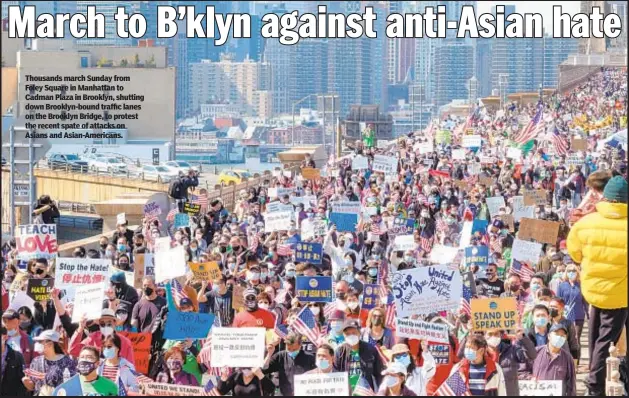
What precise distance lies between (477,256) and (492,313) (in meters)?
4.86

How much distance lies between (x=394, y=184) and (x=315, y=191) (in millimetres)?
2011

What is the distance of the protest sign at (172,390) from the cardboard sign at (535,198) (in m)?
13.2

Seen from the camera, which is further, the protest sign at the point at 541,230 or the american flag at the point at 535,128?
the american flag at the point at 535,128

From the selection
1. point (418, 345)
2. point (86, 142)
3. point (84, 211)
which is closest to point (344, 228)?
point (418, 345)

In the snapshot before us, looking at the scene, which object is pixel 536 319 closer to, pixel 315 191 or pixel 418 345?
pixel 418 345

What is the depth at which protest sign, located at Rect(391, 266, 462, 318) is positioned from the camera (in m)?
11.6

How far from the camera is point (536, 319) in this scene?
11.0m

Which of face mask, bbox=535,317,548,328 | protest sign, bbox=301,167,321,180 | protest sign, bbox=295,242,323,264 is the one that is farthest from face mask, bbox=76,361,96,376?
protest sign, bbox=301,167,321,180

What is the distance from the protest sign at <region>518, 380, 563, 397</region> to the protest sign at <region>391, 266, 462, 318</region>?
1628mm

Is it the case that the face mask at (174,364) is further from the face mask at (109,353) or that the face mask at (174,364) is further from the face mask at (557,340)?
the face mask at (557,340)

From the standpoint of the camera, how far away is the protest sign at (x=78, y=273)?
12.7 meters

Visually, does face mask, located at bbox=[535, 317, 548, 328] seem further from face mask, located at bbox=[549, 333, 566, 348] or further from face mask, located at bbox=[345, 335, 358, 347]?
face mask, located at bbox=[345, 335, 358, 347]

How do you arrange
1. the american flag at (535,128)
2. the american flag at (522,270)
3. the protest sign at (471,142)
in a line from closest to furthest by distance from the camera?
the american flag at (522,270)
the american flag at (535,128)
the protest sign at (471,142)

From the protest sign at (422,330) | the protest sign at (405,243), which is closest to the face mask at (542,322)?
the protest sign at (422,330)
